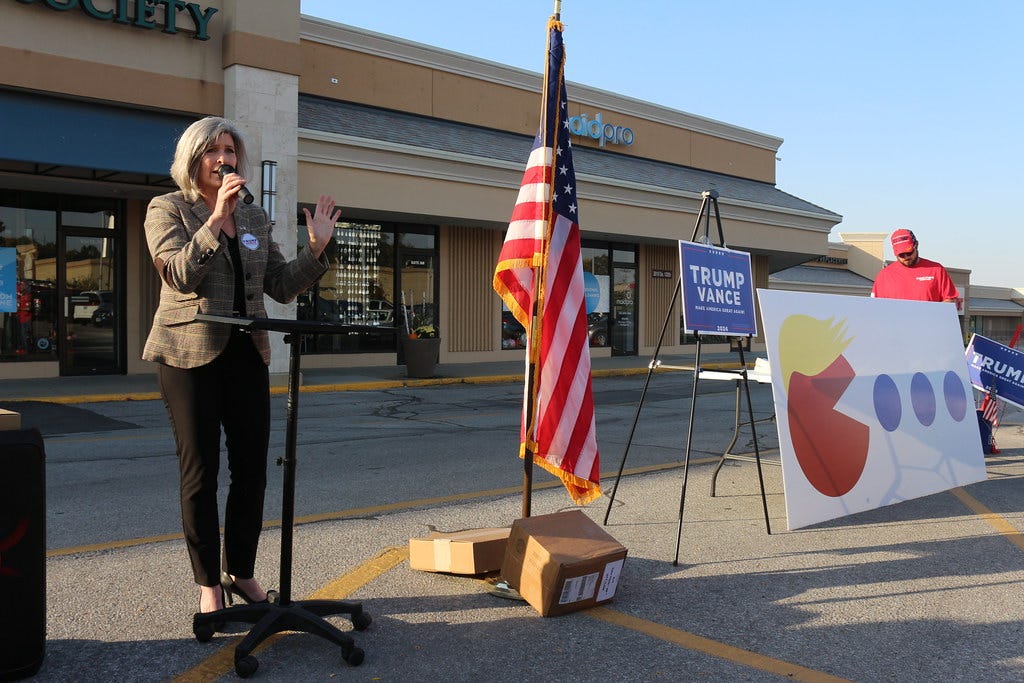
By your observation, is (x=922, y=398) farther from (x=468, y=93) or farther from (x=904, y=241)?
(x=468, y=93)

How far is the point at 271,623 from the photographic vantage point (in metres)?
3.39

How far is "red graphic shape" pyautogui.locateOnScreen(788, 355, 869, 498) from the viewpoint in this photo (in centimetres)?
548

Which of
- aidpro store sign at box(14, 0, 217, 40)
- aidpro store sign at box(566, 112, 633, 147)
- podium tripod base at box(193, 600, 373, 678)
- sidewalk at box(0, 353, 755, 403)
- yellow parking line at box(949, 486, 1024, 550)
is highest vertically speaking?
aidpro store sign at box(566, 112, 633, 147)

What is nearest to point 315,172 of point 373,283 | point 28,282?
point 373,283

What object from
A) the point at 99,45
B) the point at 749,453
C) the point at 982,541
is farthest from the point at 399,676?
the point at 99,45

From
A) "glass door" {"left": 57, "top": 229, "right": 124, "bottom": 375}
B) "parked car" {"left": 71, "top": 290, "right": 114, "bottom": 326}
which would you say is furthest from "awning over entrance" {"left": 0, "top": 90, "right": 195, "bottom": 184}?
"parked car" {"left": 71, "top": 290, "right": 114, "bottom": 326}

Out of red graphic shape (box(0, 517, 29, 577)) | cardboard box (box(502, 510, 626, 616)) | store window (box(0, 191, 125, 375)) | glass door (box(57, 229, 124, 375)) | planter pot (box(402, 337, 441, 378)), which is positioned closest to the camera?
red graphic shape (box(0, 517, 29, 577))

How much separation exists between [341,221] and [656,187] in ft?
30.3

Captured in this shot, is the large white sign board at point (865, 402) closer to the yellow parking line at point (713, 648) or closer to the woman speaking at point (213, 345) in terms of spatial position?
the yellow parking line at point (713, 648)

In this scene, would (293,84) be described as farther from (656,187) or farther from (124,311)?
(656,187)

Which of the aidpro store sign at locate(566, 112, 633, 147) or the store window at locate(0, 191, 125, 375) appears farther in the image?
the aidpro store sign at locate(566, 112, 633, 147)

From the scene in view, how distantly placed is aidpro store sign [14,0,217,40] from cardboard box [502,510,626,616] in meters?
13.4

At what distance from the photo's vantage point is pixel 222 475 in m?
7.19

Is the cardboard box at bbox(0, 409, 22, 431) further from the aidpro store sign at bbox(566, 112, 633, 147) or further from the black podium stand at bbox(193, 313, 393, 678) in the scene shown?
the aidpro store sign at bbox(566, 112, 633, 147)
